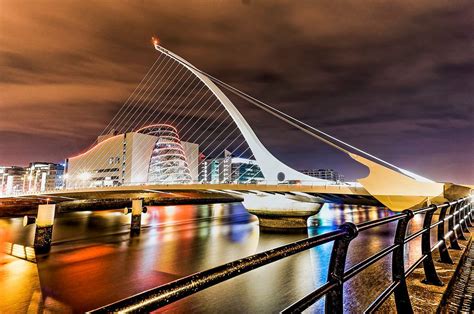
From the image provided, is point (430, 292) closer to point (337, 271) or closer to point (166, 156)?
point (337, 271)

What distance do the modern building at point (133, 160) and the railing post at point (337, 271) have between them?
2634 inches

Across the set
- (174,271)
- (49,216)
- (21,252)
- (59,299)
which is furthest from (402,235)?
(49,216)

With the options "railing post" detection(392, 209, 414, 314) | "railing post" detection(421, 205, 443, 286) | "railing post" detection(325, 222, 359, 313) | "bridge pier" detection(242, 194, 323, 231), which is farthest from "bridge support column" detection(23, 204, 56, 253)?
"railing post" detection(325, 222, 359, 313)

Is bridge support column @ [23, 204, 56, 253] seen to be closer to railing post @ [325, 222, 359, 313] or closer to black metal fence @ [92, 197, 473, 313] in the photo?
black metal fence @ [92, 197, 473, 313]

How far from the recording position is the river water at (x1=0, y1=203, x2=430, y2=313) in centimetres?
921

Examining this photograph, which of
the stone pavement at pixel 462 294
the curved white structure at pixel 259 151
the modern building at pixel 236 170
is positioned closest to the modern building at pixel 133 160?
the modern building at pixel 236 170

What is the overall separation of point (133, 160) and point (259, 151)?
5305cm

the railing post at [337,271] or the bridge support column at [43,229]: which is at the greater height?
the railing post at [337,271]

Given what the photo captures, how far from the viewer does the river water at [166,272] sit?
9.21 m

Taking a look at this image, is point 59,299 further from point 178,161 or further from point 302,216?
point 178,161

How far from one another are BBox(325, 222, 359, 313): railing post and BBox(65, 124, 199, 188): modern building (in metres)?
66.9

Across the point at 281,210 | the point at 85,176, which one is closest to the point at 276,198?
the point at 281,210

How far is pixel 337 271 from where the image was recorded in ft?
4.32

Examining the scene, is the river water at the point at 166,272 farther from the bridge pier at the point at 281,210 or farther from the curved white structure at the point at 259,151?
the curved white structure at the point at 259,151
